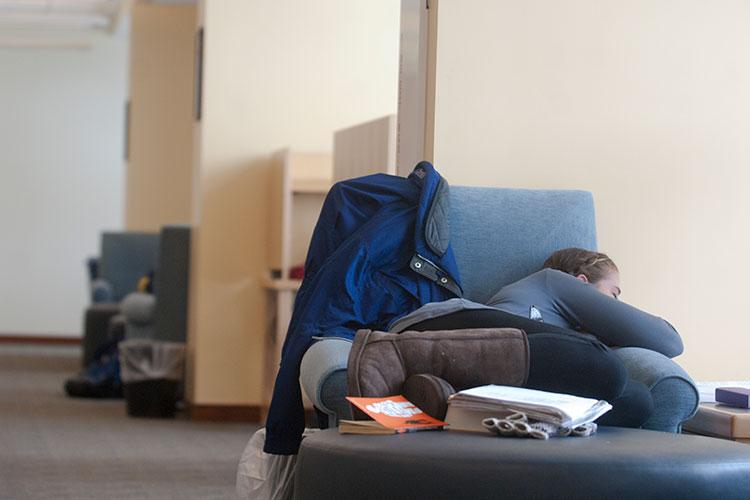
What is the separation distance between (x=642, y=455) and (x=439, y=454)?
35 centimetres

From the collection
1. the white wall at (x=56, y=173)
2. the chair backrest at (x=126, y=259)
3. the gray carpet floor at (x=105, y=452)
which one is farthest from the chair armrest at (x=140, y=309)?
the white wall at (x=56, y=173)

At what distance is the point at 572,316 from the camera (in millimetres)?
2877

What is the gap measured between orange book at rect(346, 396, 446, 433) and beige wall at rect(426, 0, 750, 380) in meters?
1.51

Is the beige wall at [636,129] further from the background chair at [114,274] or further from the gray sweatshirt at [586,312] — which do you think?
the background chair at [114,274]

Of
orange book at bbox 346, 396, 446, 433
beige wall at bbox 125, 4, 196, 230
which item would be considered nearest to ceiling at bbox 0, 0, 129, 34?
beige wall at bbox 125, 4, 196, 230

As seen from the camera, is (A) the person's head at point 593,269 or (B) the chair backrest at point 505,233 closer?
(A) the person's head at point 593,269

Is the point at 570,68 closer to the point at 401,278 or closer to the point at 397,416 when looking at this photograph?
the point at 401,278

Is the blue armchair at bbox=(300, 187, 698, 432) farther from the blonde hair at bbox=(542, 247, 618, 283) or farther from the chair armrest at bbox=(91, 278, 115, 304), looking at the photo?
the chair armrest at bbox=(91, 278, 115, 304)

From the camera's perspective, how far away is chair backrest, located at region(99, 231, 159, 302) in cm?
856

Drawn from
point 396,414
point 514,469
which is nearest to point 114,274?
point 396,414

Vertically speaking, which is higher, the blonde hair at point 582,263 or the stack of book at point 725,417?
the blonde hair at point 582,263

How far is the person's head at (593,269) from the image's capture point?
3.00 meters

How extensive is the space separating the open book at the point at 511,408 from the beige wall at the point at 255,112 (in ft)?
12.5

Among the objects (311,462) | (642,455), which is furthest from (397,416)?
(642,455)
